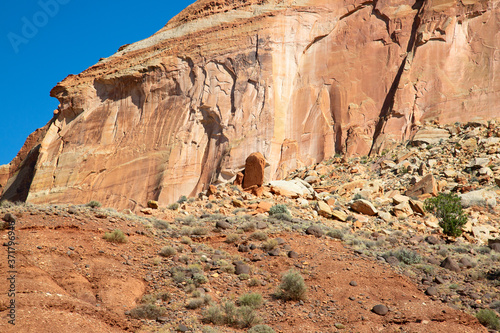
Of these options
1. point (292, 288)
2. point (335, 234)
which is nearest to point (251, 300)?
point (292, 288)

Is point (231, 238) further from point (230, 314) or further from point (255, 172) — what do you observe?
point (255, 172)

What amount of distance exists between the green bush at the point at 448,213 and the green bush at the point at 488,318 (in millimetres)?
8911

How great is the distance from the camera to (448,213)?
22.4 meters

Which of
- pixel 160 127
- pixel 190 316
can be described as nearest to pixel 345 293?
pixel 190 316

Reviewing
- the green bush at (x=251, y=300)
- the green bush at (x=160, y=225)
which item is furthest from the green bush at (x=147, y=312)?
the green bush at (x=160, y=225)

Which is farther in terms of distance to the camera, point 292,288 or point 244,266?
point 244,266

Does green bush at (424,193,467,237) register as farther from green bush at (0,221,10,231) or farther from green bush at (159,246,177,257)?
green bush at (0,221,10,231)

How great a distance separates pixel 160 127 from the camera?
144 ft

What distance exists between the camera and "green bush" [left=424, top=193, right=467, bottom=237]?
2128cm

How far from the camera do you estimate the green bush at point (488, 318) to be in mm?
12234

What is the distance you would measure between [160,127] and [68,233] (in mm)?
30364

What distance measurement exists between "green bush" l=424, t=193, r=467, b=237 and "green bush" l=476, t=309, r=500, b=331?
8911 mm

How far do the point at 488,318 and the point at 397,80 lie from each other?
28.1m

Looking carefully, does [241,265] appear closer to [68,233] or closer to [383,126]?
[68,233]
